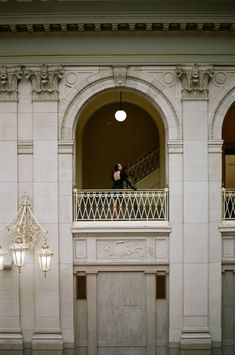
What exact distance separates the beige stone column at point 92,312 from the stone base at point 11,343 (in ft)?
6.17

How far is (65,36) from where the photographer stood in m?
12.6

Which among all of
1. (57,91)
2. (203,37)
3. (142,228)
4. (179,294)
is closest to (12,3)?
(57,91)

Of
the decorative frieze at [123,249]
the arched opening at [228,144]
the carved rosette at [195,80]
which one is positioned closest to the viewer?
the carved rosette at [195,80]

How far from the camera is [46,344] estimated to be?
1288 centimetres

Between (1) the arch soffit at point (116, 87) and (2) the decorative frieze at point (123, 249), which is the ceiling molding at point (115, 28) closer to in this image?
(1) the arch soffit at point (116, 87)

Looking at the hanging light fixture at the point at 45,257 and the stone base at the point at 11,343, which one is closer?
the hanging light fixture at the point at 45,257

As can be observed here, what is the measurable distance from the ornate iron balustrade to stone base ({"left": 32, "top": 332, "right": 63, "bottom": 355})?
6416 millimetres

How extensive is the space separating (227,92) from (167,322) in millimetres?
6493

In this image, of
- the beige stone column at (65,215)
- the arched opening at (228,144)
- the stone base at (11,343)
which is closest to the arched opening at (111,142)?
the arched opening at (228,144)

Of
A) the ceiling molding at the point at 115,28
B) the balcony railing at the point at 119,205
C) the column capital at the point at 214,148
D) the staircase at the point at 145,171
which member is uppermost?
the ceiling molding at the point at 115,28

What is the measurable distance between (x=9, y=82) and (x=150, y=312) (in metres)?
7.33

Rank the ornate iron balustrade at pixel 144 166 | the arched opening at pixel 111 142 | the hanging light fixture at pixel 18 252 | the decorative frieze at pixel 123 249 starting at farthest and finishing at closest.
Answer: the arched opening at pixel 111 142
the ornate iron balustrade at pixel 144 166
the decorative frieze at pixel 123 249
the hanging light fixture at pixel 18 252

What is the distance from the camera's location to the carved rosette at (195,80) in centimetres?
1257

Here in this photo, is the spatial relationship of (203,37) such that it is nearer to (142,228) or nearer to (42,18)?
(42,18)
